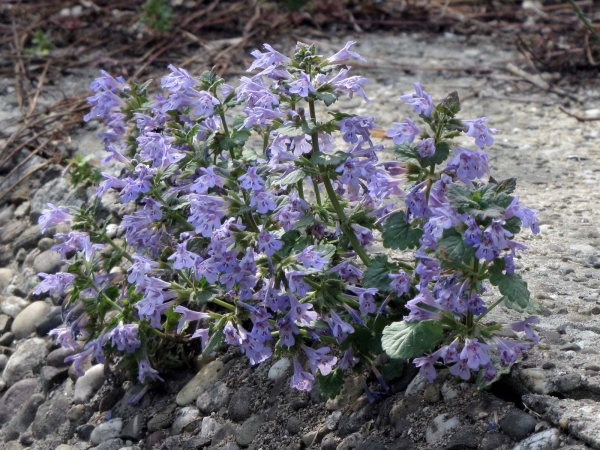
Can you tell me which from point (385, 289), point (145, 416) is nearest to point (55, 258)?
point (145, 416)

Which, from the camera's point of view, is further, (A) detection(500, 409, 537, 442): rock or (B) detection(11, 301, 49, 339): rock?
(B) detection(11, 301, 49, 339): rock

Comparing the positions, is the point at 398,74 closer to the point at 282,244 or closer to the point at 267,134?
the point at 267,134

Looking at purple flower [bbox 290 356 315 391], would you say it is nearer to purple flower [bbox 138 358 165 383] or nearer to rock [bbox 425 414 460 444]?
rock [bbox 425 414 460 444]

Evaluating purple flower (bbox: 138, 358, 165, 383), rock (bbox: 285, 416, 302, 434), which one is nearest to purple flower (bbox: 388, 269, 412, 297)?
rock (bbox: 285, 416, 302, 434)

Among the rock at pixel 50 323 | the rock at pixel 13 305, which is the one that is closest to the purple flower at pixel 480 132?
the rock at pixel 50 323

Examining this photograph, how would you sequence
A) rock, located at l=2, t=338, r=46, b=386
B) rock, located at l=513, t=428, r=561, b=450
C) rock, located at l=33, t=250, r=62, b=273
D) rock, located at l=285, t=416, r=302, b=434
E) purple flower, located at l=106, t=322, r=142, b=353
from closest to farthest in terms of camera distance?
rock, located at l=513, t=428, r=561, b=450 < rock, located at l=285, t=416, r=302, b=434 < purple flower, located at l=106, t=322, r=142, b=353 < rock, located at l=2, t=338, r=46, b=386 < rock, located at l=33, t=250, r=62, b=273

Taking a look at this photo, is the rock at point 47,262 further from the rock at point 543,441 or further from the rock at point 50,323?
the rock at point 543,441

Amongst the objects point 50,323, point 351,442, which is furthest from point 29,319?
point 351,442
